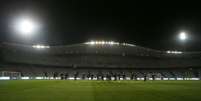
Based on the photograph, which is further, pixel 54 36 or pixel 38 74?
pixel 38 74

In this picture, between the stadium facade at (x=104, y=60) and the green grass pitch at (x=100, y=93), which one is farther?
the stadium facade at (x=104, y=60)

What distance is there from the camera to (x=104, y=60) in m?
89.9

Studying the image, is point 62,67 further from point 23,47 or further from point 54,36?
point 54,36

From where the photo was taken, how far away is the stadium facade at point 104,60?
7869 cm

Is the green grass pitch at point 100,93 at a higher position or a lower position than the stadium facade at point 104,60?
lower

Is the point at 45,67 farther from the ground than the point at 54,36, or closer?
closer

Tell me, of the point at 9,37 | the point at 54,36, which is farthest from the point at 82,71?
the point at 9,37

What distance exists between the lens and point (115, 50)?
89000mm

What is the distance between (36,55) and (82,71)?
53.9ft

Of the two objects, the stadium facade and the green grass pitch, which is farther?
the stadium facade

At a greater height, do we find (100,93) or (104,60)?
(104,60)

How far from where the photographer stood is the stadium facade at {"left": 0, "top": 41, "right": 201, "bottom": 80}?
258 feet

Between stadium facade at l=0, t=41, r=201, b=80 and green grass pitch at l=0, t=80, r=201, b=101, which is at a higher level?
stadium facade at l=0, t=41, r=201, b=80

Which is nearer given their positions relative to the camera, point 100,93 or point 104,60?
point 100,93
